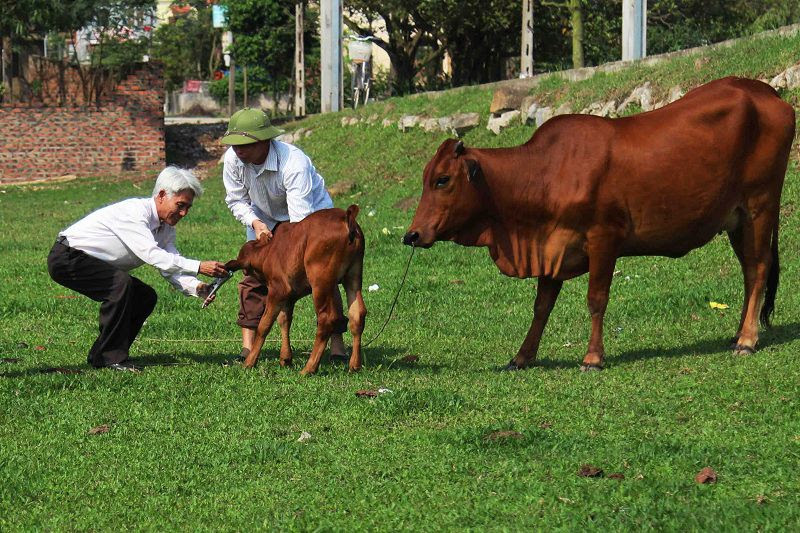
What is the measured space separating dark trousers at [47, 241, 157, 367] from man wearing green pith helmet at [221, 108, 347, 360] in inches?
38.0

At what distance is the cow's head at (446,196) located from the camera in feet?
27.5

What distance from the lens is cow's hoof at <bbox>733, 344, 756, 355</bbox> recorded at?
28.3 ft

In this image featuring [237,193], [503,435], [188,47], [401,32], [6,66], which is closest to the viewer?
[503,435]

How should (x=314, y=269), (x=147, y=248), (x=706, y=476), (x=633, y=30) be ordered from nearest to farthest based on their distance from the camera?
(x=706, y=476) < (x=314, y=269) < (x=147, y=248) < (x=633, y=30)

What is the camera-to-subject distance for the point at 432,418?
7.27 m

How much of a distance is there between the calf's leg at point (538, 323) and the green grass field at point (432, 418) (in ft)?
0.61

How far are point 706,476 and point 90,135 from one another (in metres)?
24.8

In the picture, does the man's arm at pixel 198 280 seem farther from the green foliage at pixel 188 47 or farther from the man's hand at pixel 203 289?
the green foliage at pixel 188 47

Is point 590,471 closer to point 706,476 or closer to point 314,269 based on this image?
point 706,476

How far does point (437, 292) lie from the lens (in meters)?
12.4

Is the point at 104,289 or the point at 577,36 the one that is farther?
the point at 577,36

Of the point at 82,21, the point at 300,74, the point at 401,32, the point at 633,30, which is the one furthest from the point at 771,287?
the point at 401,32

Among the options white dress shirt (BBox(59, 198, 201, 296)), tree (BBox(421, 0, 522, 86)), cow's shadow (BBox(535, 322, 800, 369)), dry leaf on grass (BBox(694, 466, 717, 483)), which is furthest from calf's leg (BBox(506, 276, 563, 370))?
tree (BBox(421, 0, 522, 86))

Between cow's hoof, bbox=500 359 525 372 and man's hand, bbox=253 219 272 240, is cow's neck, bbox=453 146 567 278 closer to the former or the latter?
cow's hoof, bbox=500 359 525 372
